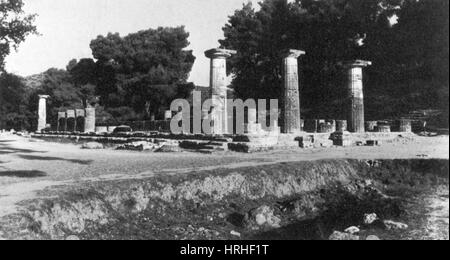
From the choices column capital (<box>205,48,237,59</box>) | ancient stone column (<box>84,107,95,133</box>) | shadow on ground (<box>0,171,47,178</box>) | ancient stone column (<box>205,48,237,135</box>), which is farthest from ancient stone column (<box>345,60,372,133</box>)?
ancient stone column (<box>84,107,95,133</box>)

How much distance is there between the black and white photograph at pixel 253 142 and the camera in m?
6.77

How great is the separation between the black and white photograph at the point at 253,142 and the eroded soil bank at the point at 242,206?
0.10ft

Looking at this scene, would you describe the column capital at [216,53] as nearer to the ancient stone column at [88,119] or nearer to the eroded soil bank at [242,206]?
the eroded soil bank at [242,206]

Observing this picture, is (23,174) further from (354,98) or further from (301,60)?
(301,60)

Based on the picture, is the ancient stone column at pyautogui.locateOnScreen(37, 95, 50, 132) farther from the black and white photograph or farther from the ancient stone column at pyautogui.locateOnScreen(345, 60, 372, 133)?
the ancient stone column at pyautogui.locateOnScreen(345, 60, 372, 133)

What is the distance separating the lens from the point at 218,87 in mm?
17344

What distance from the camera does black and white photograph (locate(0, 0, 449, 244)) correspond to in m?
6.77

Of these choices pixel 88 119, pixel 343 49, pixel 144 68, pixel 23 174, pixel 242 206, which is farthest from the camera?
pixel 144 68

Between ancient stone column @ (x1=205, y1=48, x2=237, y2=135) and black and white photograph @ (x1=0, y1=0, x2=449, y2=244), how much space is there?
0.05 meters

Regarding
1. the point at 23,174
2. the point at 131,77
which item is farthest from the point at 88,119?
the point at 23,174

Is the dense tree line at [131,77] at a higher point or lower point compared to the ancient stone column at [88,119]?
higher

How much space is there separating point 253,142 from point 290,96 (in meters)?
3.88

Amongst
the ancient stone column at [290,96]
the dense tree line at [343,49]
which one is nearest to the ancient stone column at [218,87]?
the ancient stone column at [290,96]
